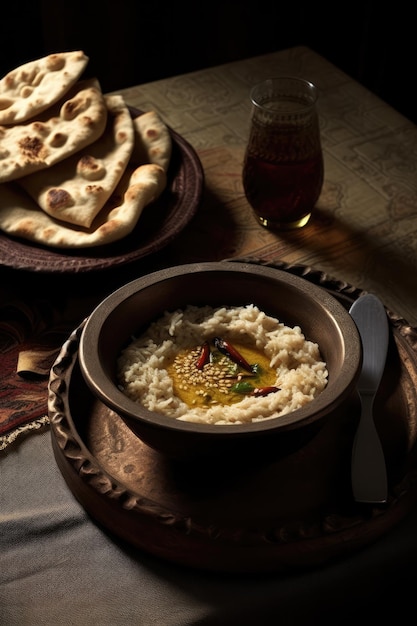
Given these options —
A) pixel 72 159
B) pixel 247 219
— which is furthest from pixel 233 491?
pixel 72 159

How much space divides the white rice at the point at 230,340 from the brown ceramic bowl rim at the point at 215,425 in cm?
6

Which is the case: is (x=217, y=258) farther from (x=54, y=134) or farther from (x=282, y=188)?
(x=54, y=134)

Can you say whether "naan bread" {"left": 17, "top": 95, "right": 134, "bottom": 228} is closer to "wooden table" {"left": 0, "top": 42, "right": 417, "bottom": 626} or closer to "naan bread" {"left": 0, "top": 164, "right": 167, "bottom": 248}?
"naan bread" {"left": 0, "top": 164, "right": 167, "bottom": 248}

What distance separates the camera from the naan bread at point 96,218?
1395mm

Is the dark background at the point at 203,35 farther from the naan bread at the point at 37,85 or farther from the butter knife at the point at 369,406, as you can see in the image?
the butter knife at the point at 369,406

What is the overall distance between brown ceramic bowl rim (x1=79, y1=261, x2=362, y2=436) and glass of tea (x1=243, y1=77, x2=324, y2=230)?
386mm

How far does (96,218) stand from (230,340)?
1.54ft

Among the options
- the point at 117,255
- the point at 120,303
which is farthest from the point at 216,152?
the point at 120,303

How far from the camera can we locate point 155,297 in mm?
1134

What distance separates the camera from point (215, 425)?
90cm

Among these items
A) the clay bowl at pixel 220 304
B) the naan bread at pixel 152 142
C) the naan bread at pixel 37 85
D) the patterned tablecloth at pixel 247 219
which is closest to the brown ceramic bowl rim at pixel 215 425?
the clay bowl at pixel 220 304

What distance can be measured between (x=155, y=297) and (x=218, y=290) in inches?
4.1

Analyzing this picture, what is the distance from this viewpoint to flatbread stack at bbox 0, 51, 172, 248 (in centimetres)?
144

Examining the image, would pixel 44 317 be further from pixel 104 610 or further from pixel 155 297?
pixel 104 610
